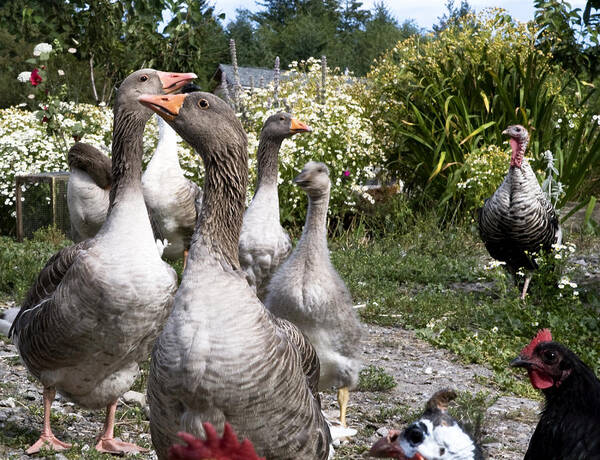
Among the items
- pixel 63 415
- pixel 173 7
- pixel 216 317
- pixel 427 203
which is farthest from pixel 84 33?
pixel 216 317

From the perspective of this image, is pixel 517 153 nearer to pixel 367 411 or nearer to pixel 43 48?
pixel 367 411

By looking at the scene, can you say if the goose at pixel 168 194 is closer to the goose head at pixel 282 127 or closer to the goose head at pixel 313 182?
the goose head at pixel 282 127

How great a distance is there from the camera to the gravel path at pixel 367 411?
4230mm

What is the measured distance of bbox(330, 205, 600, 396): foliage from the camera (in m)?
6.08

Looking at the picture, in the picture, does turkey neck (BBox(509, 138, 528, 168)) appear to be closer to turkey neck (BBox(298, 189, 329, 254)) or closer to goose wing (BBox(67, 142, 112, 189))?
turkey neck (BBox(298, 189, 329, 254))

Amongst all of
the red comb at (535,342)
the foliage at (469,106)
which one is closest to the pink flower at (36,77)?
the foliage at (469,106)

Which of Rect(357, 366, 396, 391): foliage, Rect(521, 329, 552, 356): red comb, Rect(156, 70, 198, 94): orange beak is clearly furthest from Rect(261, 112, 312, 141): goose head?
Rect(521, 329, 552, 356): red comb

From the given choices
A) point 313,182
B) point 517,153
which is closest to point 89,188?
point 313,182

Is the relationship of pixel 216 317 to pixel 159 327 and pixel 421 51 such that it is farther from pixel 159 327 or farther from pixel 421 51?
pixel 421 51

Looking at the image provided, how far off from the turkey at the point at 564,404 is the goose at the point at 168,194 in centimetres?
486

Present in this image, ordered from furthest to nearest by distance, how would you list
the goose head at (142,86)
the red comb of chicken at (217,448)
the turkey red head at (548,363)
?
the goose head at (142,86)
the turkey red head at (548,363)
the red comb of chicken at (217,448)

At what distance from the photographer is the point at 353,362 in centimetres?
451

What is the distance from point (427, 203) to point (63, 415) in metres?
8.44

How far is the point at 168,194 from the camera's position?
7.21 m
